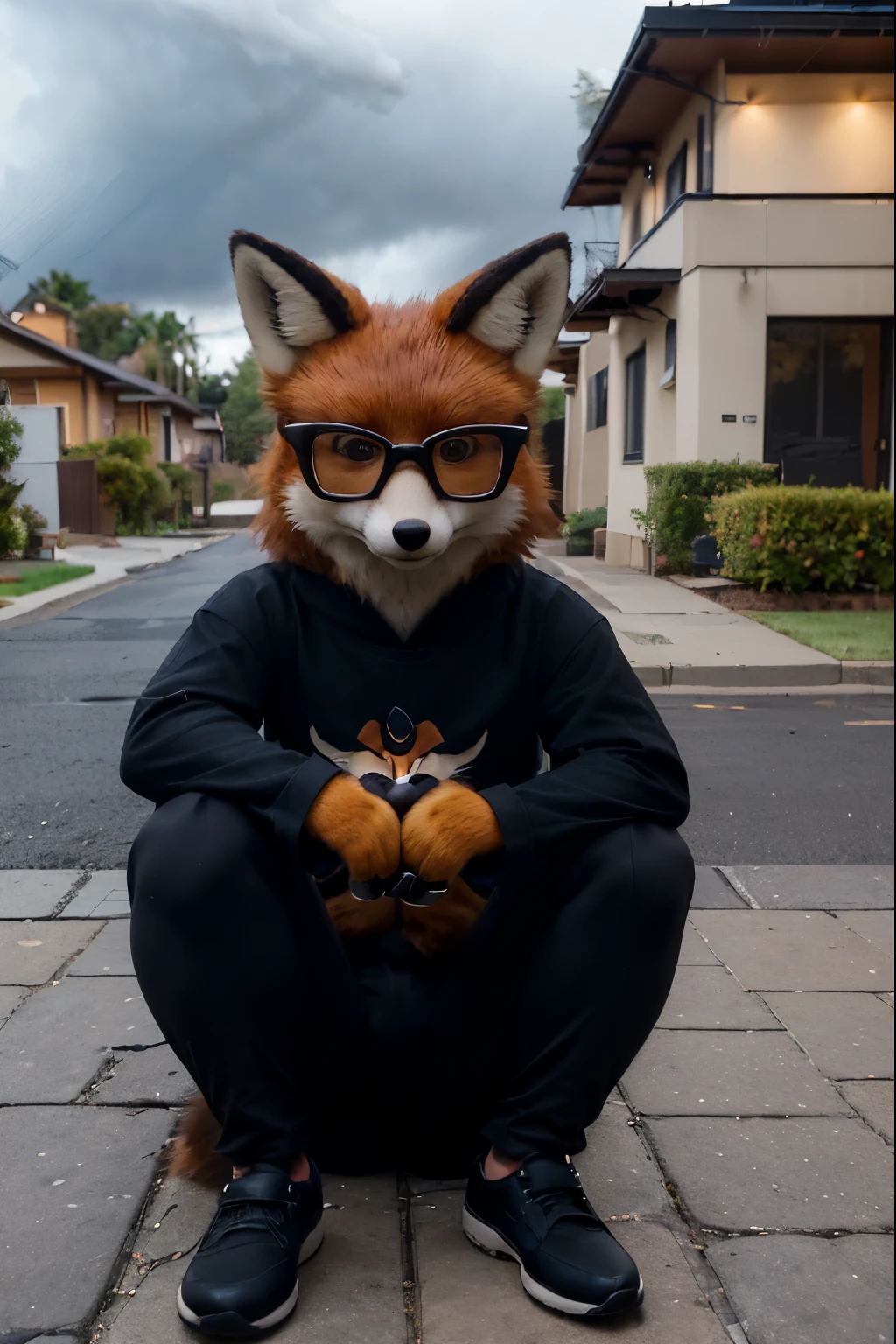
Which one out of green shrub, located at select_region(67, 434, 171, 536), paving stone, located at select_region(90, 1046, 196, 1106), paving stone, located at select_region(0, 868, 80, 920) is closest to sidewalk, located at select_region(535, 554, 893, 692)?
green shrub, located at select_region(67, 434, 171, 536)

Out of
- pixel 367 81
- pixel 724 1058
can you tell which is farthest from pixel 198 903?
pixel 724 1058

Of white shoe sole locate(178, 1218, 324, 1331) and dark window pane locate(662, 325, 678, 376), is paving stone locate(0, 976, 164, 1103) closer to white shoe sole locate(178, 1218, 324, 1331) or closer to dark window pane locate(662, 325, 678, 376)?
white shoe sole locate(178, 1218, 324, 1331)

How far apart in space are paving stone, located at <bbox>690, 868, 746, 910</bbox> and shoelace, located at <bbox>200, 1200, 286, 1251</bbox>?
1735 millimetres

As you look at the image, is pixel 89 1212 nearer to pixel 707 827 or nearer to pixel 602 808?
pixel 602 808

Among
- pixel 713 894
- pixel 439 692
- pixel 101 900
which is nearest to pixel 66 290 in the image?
pixel 439 692

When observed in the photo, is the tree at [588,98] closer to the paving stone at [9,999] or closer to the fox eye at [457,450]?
the fox eye at [457,450]

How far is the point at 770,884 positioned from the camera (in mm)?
3238

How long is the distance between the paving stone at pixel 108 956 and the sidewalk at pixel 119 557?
797 mm

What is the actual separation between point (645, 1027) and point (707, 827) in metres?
2.35

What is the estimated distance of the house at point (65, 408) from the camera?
1667 mm

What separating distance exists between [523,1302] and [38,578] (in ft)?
4.09

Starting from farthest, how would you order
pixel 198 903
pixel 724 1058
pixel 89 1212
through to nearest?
pixel 724 1058
pixel 89 1212
pixel 198 903

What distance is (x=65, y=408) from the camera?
1828 millimetres

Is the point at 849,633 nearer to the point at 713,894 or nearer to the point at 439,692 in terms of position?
the point at 439,692
